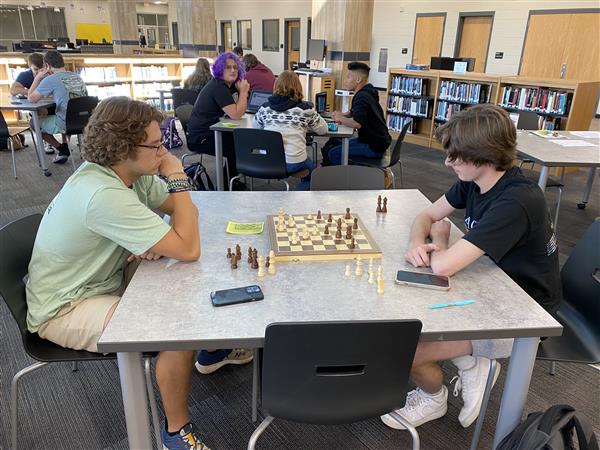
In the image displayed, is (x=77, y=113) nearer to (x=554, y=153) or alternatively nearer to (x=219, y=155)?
(x=219, y=155)

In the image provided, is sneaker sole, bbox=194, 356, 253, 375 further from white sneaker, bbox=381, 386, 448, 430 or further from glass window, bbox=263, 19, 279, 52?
glass window, bbox=263, 19, 279, 52

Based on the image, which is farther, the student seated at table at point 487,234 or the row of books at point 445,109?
the row of books at point 445,109

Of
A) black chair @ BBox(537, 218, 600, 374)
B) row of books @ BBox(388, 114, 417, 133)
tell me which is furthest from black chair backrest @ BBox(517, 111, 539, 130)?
black chair @ BBox(537, 218, 600, 374)

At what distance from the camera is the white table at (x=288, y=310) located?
1.16 meters

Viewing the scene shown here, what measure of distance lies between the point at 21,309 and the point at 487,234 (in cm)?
157

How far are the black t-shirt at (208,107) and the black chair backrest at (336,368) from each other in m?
3.45

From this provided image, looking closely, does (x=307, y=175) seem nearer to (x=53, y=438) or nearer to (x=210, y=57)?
(x=53, y=438)

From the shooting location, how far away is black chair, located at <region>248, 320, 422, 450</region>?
1.07 meters

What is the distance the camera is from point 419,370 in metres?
1.69

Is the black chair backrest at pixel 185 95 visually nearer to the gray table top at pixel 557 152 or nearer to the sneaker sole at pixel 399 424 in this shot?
the gray table top at pixel 557 152

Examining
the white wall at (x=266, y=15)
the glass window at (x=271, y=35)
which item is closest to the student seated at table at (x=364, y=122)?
the white wall at (x=266, y=15)

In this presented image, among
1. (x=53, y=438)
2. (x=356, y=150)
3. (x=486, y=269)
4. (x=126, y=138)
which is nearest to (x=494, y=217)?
(x=486, y=269)

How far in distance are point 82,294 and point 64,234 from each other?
22 cm

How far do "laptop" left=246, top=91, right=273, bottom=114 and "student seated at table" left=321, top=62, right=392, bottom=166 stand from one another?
40.3 inches
